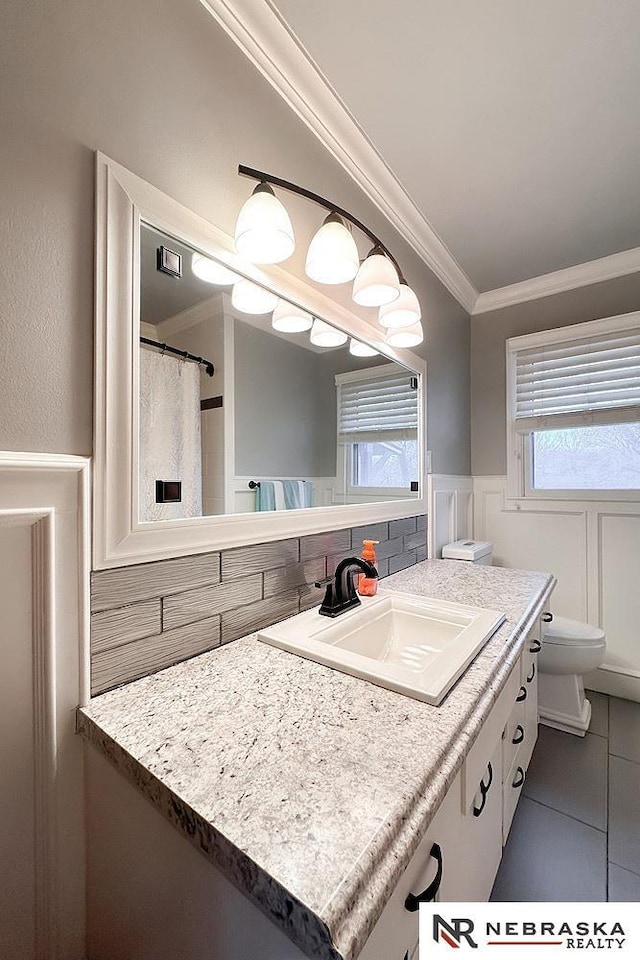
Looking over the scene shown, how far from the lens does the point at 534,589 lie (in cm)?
143

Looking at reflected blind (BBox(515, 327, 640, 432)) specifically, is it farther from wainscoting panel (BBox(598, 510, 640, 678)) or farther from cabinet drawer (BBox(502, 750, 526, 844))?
cabinet drawer (BBox(502, 750, 526, 844))

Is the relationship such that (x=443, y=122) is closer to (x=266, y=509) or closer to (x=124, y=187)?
(x=124, y=187)

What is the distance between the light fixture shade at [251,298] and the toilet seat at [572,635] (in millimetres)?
1730

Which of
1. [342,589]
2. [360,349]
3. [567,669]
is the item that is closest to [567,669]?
[567,669]

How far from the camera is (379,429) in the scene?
1.72 metres

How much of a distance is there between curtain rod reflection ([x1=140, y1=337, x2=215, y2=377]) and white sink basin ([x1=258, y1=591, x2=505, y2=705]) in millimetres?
692

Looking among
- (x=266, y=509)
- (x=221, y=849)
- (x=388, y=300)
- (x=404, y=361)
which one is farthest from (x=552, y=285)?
(x=221, y=849)

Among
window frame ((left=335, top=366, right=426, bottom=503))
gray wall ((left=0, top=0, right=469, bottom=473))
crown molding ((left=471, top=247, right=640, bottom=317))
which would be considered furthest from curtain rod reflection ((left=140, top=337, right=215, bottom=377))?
crown molding ((left=471, top=247, right=640, bottom=317))

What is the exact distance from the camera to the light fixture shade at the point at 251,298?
1054mm

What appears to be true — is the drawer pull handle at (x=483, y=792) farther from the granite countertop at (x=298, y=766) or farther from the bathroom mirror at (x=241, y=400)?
the bathroom mirror at (x=241, y=400)

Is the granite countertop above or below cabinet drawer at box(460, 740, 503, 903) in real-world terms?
above

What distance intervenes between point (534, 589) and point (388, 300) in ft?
3.70

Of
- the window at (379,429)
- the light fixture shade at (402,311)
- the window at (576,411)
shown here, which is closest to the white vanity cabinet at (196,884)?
the window at (379,429)

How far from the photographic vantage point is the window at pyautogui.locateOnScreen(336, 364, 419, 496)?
Result: 1542 millimetres
